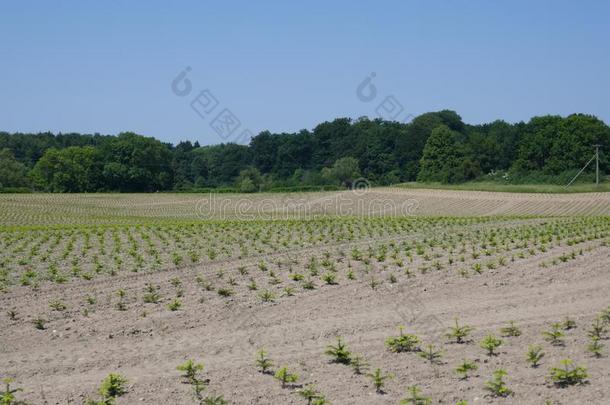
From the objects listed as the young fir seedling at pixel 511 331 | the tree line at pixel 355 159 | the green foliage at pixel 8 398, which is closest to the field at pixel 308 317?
the young fir seedling at pixel 511 331

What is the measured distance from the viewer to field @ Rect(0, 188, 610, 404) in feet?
25.8

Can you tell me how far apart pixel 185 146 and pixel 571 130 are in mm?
94051

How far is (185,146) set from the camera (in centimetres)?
15688

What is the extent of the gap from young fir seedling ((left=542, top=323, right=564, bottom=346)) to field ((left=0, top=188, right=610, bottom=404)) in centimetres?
3

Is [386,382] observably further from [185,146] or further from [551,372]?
[185,146]

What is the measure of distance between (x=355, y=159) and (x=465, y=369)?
10231 cm

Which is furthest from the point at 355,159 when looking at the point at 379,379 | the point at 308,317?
the point at 379,379

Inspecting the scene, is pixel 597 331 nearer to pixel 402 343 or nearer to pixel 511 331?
pixel 511 331

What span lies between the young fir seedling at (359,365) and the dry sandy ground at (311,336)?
94 millimetres

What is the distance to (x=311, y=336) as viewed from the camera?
10039 mm

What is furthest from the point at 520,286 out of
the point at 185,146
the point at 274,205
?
the point at 185,146

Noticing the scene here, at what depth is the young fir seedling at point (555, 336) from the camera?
8.84m

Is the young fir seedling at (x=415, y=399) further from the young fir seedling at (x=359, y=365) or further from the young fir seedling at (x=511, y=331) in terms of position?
the young fir seedling at (x=511, y=331)

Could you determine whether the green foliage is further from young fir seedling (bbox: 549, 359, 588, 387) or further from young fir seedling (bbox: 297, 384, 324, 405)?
young fir seedling (bbox: 549, 359, 588, 387)
